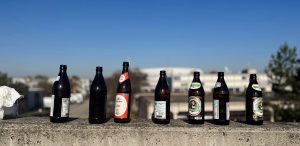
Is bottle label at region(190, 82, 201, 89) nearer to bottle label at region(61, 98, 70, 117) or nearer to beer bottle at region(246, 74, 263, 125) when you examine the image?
beer bottle at region(246, 74, 263, 125)

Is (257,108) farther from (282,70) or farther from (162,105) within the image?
(282,70)

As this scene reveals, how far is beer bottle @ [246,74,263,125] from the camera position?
291cm

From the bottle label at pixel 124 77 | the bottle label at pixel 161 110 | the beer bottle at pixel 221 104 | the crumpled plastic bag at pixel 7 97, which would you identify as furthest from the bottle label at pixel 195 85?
the crumpled plastic bag at pixel 7 97

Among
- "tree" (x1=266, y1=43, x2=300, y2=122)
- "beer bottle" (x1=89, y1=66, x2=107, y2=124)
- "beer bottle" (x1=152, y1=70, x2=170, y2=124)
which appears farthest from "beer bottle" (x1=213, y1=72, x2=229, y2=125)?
"tree" (x1=266, y1=43, x2=300, y2=122)

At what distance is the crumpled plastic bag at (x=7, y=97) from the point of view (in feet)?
9.39

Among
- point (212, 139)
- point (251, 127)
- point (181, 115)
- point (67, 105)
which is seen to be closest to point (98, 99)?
point (67, 105)

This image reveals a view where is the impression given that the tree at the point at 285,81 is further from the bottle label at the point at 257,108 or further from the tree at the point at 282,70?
the bottle label at the point at 257,108

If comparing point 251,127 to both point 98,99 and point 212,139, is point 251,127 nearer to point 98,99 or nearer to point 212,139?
point 212,139

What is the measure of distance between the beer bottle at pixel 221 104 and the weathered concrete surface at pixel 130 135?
0.62 feet

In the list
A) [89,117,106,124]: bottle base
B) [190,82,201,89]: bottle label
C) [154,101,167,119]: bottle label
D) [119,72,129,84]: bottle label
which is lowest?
[89,117,106,124]: bottle base

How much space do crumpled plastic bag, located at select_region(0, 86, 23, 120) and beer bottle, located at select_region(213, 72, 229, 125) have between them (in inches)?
75.3

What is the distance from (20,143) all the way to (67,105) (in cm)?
50

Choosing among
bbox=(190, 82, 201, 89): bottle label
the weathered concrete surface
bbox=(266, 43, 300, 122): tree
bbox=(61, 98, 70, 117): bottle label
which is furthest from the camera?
bbox=(266, 43, 300, 122): tree

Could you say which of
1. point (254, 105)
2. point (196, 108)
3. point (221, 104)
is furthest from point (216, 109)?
point (254, 105)
